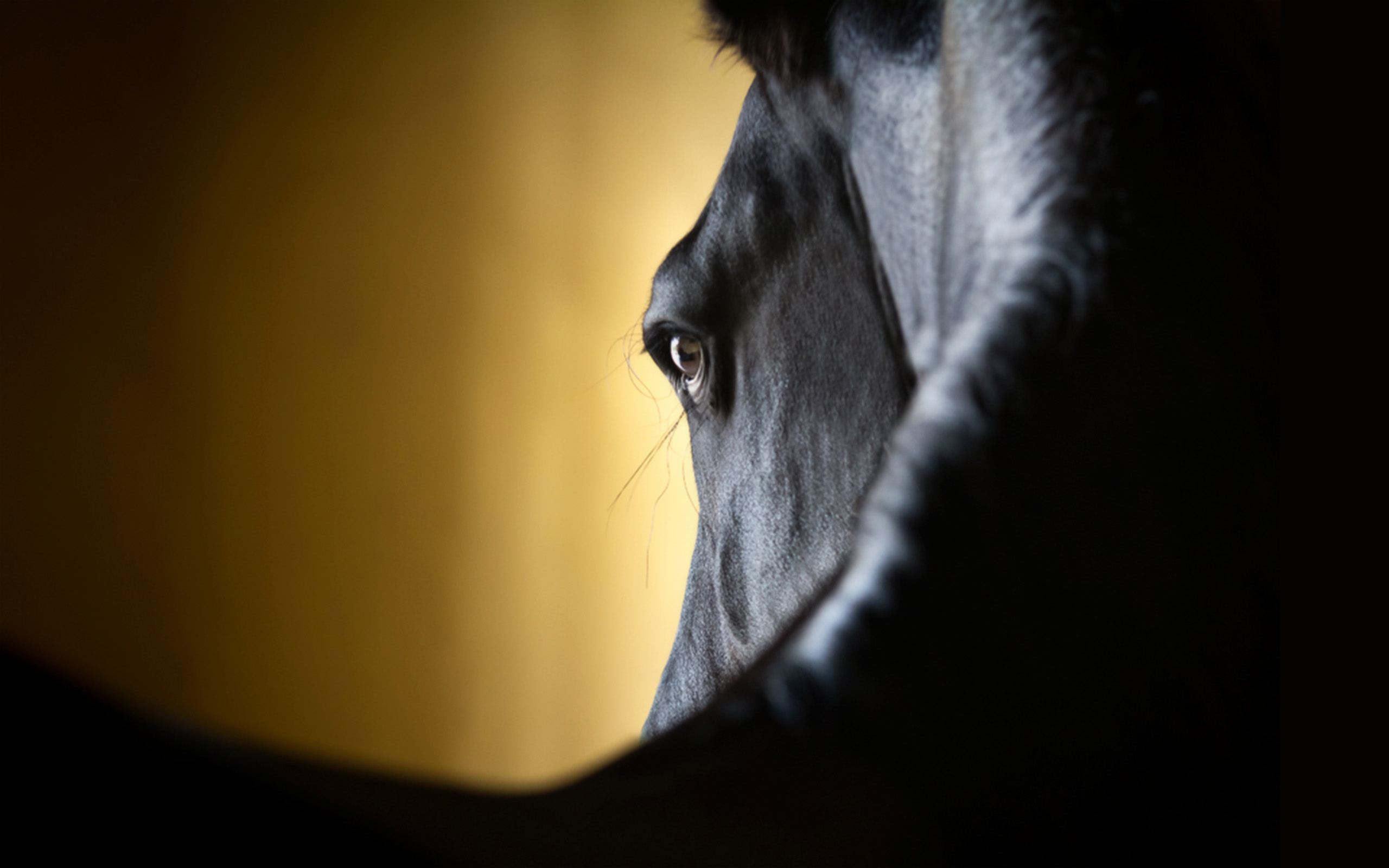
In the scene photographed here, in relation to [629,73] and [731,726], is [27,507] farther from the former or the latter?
[731,726]

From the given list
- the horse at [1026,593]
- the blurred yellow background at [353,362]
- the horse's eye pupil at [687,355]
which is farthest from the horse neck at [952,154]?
the blurred yellow background at [353,362]

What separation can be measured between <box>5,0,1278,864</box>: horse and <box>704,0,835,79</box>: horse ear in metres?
0.08

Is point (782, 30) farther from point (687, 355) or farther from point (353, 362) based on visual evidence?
point (353, 362)

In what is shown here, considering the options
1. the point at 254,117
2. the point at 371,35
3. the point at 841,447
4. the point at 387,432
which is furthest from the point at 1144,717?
the point at 371,35

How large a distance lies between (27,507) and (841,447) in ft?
7.99

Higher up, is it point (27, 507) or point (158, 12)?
point (158, 12)

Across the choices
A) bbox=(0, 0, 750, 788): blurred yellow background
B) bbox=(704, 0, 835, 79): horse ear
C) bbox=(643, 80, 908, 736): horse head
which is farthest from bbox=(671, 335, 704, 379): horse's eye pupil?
bbox=(0, 0, 750, 788): blurred yellow background

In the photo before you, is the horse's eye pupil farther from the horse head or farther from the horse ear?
the horse ear

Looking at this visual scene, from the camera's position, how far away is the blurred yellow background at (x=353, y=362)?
222cm

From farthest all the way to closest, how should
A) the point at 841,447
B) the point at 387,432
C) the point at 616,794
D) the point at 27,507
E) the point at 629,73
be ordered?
1. the point at 629,73
2. the point at 387,432
3. the point at 27,507
4. the point at 841,447
5. the point at 616,794

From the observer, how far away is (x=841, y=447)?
46cm

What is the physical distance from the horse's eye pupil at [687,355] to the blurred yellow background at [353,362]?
1508mm

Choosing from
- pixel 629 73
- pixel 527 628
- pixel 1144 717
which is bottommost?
pixel 527 628

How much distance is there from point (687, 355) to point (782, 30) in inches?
12.1
